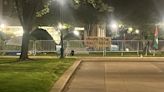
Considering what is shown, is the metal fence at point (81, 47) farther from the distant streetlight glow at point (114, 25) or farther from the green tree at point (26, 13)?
the distant streetlight glow at point (114, 25)

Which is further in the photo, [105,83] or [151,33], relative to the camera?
[151,33]

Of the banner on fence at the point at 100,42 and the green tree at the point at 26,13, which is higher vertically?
the green tree at the point at 26,13

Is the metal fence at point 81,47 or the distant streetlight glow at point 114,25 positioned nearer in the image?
the metal fence at point 81,47

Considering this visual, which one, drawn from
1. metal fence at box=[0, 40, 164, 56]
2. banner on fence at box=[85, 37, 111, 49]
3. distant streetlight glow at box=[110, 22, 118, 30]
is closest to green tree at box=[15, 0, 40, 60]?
metal fence at box=[0, 40, 164, 56]

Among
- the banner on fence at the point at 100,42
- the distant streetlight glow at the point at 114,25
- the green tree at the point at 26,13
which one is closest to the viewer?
the green tree at the point at 26,13

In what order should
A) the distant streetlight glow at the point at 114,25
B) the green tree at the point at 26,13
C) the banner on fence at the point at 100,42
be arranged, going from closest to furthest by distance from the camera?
the green tree at the point at 26,13
the banner on fence at the point at 100,42
the distant streetlight glow at the point at 114,25

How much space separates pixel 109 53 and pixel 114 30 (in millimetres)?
17097

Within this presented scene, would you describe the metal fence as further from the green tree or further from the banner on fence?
the green tree

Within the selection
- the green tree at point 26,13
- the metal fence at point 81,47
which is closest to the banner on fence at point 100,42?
the metal fence at point 81,47

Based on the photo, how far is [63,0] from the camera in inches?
1246

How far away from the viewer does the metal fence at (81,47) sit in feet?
122

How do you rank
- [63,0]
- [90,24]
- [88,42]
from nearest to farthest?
[63,0] → [88,42] → [90,24]

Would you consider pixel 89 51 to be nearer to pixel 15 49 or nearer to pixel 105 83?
pixel 15 49

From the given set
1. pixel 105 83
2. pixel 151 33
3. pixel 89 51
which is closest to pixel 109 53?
pixel 89 51
